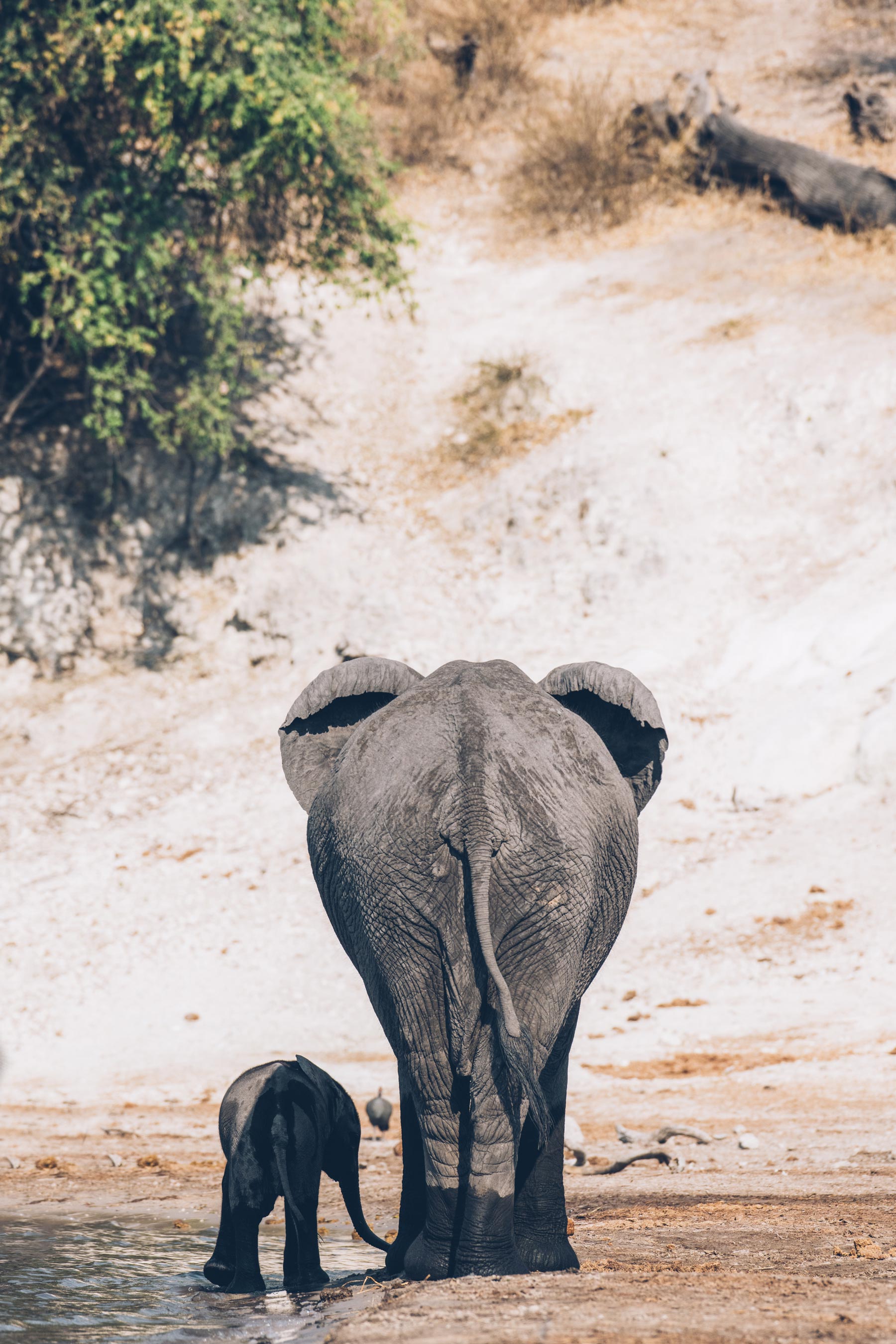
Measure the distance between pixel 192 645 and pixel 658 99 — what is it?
44.7 ft

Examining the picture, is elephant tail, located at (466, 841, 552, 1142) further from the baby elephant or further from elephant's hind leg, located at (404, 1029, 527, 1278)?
the baby elephant

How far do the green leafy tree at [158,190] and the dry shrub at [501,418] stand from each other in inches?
100

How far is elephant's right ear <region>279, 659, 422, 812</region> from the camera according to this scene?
4969mm

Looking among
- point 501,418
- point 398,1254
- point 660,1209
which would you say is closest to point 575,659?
point 501,418

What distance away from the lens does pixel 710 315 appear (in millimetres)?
19031

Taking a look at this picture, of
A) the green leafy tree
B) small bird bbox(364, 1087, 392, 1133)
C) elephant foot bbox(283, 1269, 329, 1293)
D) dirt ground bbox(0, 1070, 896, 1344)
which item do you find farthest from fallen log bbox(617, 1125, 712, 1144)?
the green leafy tree

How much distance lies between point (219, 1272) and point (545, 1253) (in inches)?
58.2

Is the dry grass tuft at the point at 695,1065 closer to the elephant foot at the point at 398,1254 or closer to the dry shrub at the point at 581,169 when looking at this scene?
the elephant foot at the point at 398,1254

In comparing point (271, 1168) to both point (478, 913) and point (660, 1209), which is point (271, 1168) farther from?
point (660, 1209)

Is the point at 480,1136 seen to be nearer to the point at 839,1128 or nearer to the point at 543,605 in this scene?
the point at 839,1128

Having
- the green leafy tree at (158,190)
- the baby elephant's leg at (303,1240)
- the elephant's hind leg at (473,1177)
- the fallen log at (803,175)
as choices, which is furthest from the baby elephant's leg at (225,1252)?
the fallen log at (803,175)

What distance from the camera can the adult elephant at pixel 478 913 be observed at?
4.19 m

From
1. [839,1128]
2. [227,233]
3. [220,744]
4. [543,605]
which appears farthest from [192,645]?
[839,1128]

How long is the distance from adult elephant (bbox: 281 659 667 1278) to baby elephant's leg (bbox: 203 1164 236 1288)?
3.15 feet
